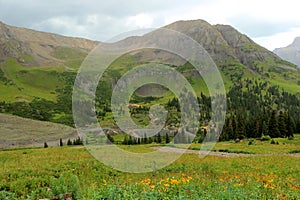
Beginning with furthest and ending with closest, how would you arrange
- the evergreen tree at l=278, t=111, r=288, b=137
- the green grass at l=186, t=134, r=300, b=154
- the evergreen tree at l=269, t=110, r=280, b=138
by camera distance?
1. the evergreen tree at l=278, t=111, r=288, b=137
2. the evergreen tree at l=269, t=110, r=280, b=138
3. the green grass at l=186, t=134, r=300, b=154

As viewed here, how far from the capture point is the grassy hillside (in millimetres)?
139375

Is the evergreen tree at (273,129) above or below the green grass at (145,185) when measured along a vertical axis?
above

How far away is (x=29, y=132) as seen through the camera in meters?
165

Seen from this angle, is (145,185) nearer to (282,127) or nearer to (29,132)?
(282,127)

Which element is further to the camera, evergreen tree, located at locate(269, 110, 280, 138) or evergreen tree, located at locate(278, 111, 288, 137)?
evergreen tree, located at locate(278, 111, 288, 137)

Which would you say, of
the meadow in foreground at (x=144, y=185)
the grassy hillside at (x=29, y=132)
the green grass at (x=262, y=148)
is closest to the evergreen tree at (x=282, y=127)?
the green grass at (x=262, y=148)

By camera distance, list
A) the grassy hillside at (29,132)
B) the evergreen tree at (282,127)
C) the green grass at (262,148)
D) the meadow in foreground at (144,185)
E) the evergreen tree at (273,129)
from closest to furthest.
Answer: the meadow in foreground at (144,185) → the green grass at (262,148) → the evergreen tree at (273,129) → the evergreen tree at (282,127) → the grassy hillside at (29,132)

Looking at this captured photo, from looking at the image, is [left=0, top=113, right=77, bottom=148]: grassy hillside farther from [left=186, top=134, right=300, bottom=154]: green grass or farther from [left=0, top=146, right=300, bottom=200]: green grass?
[left=0, top=146, right=300, bottom=200]: green grass

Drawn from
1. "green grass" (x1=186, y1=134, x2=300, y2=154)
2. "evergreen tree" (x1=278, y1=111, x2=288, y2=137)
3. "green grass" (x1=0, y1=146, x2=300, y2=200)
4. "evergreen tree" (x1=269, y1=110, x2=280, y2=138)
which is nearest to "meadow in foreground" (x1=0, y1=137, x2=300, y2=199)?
"green grass" (x1=0, y1=146, x2=300, y2=200)

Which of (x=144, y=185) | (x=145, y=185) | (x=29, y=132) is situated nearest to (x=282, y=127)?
(x=144, y=185)

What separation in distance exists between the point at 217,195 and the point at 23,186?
9.78 m

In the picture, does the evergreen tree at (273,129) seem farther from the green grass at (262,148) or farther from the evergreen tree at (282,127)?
the green grass at (262,148)

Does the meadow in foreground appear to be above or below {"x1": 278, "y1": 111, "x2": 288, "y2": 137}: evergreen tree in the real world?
below

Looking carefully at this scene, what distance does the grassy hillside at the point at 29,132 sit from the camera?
139m
